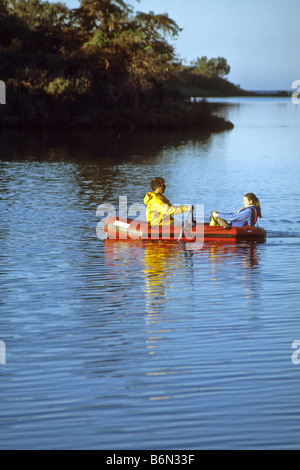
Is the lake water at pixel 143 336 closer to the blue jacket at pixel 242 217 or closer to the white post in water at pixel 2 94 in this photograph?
the blue jacket at pixel 242 217

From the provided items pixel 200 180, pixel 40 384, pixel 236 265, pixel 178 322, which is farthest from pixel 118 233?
pixel 200 180

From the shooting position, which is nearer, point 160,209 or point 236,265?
point 236,265

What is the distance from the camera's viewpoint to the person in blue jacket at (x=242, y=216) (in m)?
13.5

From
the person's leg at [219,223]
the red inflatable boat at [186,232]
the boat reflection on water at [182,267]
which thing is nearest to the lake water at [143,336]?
the boat reflection on water at [182,267]

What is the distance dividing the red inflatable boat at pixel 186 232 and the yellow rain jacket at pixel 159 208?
0.21m

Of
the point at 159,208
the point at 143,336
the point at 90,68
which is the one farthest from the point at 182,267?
the point at 90,68

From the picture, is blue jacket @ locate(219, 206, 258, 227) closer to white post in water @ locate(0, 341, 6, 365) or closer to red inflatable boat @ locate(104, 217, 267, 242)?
red inflatable boat @ locate(104, 217, 267, 242)

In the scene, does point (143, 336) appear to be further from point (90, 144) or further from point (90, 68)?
point (90, 68)

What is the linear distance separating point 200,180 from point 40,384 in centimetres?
1893

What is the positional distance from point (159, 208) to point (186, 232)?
0.67 meters

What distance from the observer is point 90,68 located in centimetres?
5078

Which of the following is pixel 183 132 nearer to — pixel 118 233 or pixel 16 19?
pixel 16 19

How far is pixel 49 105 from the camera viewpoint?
47.4 metres

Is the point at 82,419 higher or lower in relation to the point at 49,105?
lower
